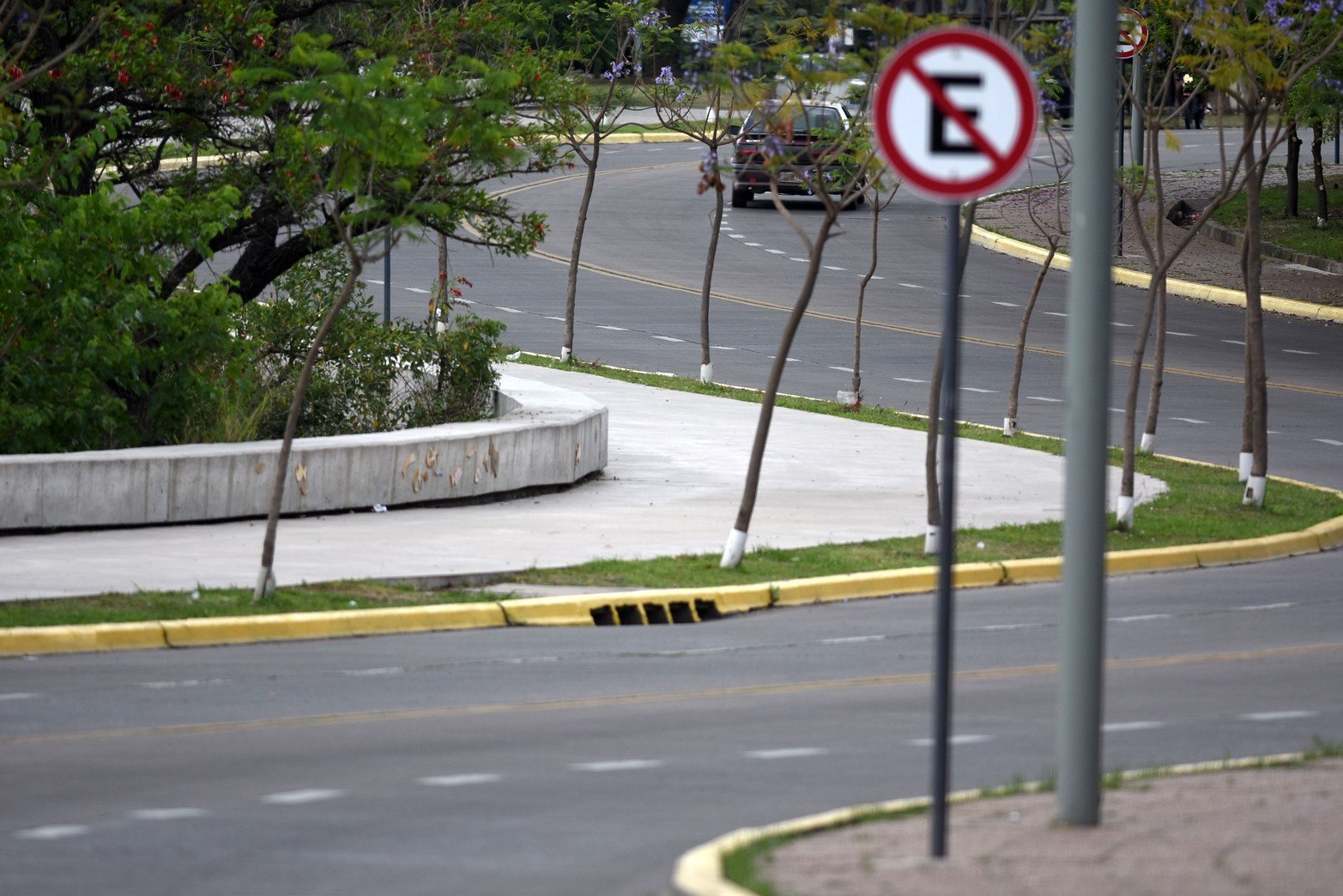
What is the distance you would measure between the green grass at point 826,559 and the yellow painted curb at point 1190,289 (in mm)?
13342

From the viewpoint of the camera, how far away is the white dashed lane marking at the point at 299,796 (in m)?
7.70

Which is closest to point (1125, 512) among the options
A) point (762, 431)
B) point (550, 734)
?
point (762, 431)

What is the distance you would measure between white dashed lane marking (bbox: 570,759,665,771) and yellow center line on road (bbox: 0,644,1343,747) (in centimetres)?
120

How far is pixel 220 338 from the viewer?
16188 mm

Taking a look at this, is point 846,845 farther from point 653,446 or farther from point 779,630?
point 653,446

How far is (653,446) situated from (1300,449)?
23.0 ft

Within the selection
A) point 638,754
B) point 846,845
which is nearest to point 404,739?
point 638,754

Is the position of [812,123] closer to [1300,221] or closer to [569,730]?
[1300,221]

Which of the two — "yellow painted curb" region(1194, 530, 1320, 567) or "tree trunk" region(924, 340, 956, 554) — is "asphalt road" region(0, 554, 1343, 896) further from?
"yellow painted curb" region(1194, 530, 1320, 567)

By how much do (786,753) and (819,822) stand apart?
5.38 ft

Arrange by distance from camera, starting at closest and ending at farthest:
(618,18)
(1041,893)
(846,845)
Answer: (1041,893), (846,845), (618,18)

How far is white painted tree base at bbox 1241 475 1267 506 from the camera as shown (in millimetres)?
17500

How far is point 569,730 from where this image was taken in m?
9.16

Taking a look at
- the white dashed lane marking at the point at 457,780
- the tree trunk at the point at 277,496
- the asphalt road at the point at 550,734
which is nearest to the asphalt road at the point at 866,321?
the asphalt road at the point at 550,734
